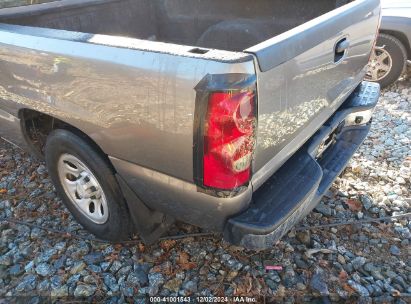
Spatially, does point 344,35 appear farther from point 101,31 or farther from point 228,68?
point 101,31

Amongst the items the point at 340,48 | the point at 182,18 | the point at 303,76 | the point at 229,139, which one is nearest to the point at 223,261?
the point at 229,139

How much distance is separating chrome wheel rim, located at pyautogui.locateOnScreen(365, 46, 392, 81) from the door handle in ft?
10.3

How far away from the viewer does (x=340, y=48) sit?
7.00ft

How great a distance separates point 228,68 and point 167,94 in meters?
0.31

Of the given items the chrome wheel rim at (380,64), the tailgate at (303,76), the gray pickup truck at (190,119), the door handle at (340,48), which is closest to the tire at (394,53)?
the chrome wheel rim at (380,64)

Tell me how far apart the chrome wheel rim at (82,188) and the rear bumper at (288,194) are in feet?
3.37

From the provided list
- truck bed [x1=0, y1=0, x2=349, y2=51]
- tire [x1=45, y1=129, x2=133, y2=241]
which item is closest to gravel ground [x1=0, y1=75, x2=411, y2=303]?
tire [x1=45, y1=129, x2=133, y2=241]

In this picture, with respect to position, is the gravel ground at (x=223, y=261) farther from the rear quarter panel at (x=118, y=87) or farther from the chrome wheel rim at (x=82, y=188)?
the rear quarter panel at (x=118, y=87)

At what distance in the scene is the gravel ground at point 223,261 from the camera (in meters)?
2.29

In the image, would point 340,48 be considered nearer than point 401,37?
Yes

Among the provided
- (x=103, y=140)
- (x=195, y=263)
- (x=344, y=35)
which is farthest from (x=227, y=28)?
(x=195, y=263)

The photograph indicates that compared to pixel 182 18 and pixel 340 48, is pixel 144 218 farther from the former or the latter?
pixel 182 18

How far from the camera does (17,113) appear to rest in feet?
8.70

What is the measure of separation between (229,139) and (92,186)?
1.26 m
